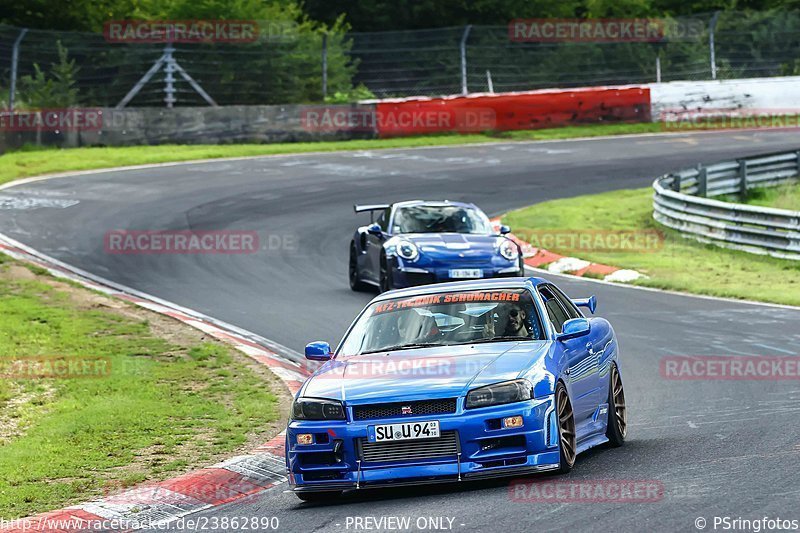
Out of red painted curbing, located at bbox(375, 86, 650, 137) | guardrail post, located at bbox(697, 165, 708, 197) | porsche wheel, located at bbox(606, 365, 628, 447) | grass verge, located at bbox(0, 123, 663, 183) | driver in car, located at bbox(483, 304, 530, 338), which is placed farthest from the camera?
red painted curbing, located at bbox(375, 86, 650, 137)

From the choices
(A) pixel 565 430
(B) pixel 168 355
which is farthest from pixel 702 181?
(A) pixel 565 430

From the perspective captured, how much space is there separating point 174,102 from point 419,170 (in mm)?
9022

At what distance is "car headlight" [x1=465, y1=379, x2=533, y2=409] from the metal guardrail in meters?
14.4

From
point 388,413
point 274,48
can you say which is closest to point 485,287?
point 388,413

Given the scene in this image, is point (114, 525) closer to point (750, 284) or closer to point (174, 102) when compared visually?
point (750, 284)

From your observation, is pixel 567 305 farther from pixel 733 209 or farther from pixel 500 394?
pixel 733 209

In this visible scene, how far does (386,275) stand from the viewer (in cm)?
1800

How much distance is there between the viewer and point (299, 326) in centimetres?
1623

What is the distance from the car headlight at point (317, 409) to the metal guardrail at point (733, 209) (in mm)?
14696

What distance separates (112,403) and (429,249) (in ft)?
21.7

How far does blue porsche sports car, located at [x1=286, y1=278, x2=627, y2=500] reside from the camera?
8.14 meters

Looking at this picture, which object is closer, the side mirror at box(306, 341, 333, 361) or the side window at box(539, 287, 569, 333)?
the side mirror at box(306, 341, 333, 361)

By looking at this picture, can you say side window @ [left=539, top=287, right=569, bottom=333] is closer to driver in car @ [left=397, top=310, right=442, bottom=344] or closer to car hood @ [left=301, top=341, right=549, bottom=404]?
car hood @ [left=301, top=341, right=549, bottom=404]

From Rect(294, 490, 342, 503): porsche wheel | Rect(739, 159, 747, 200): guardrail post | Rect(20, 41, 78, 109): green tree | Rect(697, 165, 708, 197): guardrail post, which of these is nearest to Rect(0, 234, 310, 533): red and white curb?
Rect(294, 490, 342, 503): porsche wheel
